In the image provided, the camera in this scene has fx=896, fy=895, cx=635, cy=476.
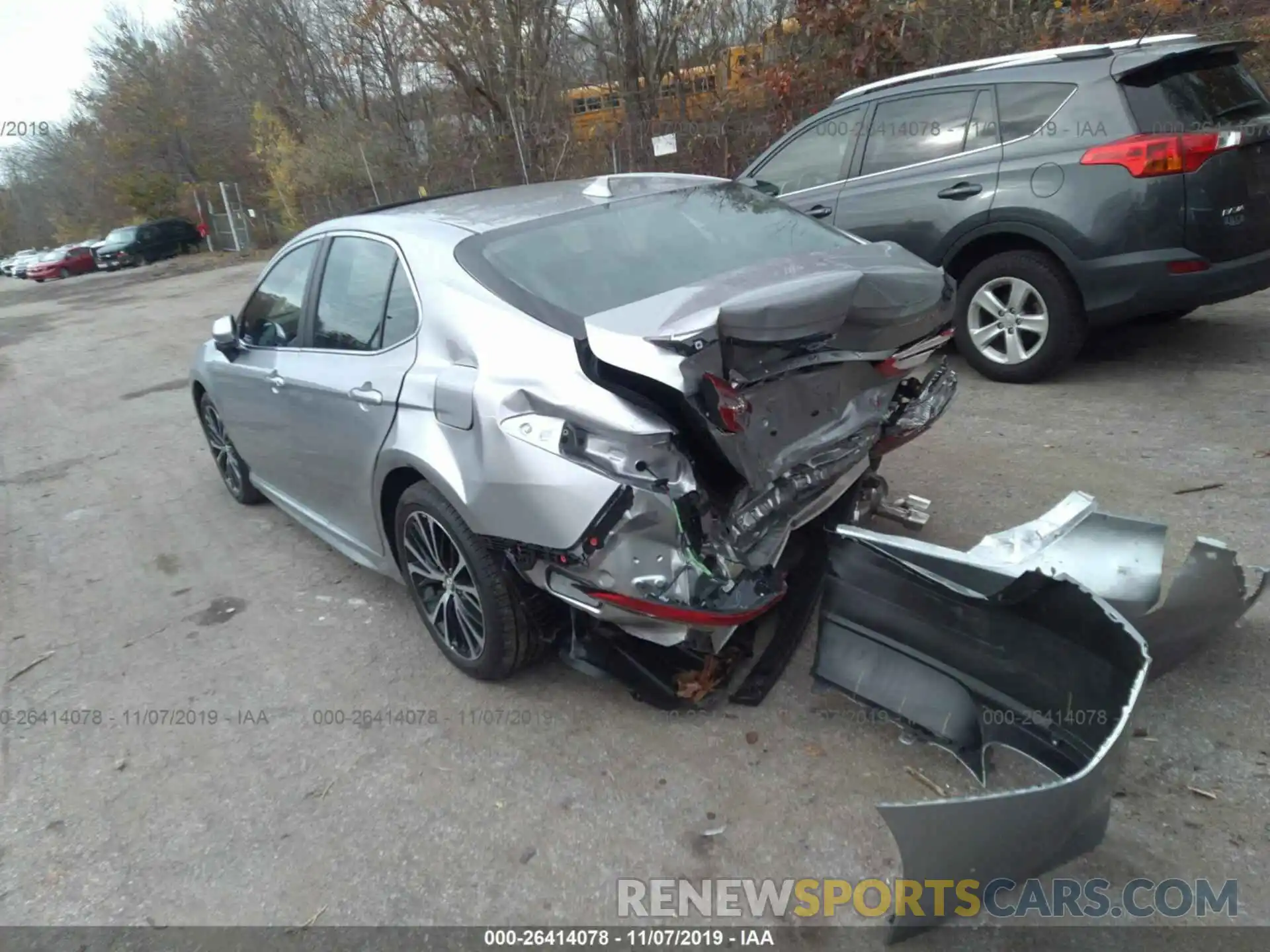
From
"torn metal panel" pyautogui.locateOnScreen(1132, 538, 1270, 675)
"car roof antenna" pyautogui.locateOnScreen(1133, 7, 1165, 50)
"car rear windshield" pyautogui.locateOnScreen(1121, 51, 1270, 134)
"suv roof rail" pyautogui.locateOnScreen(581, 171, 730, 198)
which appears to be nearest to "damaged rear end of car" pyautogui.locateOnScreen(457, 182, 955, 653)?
"suv roof rail" pyautogui.locateOnScreen(581, 171, 730, 198)

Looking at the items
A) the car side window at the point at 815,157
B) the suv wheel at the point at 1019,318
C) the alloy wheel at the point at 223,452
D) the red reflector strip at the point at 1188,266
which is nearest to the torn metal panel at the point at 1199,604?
the red reflector strip at the point at 1188,266

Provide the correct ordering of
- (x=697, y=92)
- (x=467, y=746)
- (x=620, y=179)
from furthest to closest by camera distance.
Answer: (x=697, y=92) < (x=620, y=179) < (x=467, y=746)

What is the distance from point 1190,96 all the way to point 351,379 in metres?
4.91

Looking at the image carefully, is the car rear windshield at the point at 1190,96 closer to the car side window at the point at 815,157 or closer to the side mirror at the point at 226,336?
the car side window at the point at 815,157

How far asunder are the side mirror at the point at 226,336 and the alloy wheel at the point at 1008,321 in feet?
14.6

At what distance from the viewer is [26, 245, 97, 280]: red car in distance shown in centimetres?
3441

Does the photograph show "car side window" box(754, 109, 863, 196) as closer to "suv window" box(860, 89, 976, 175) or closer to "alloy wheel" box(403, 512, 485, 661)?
"suv window" box(860, 89, 976, 175)

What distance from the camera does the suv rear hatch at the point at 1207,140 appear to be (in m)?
4.92

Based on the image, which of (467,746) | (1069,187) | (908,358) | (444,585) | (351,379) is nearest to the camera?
(467,746)

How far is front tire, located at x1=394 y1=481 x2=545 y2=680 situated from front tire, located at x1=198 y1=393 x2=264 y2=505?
2.35m

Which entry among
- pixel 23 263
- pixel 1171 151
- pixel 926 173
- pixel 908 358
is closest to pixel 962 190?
pixel 926 173

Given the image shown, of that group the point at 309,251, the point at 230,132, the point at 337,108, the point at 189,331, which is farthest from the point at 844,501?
the point at 230,132

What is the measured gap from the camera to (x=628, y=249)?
11.3 ft

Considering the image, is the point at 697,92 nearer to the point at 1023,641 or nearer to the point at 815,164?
the point at 815,164
